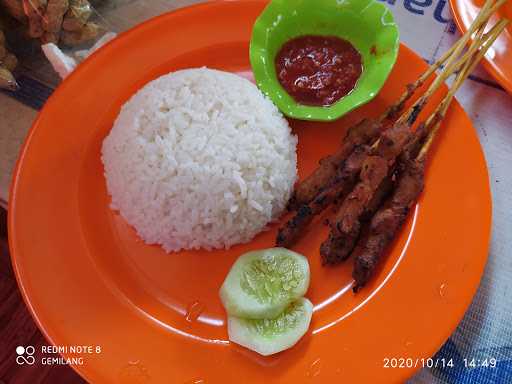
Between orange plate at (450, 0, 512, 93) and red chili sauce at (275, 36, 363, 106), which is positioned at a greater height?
red chili sauce at (275, 36, 363, 106)

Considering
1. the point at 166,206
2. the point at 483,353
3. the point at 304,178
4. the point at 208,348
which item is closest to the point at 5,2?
the point at 166,206

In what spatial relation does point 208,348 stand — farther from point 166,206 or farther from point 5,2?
point 5,2

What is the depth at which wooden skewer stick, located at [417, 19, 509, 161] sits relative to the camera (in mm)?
2260

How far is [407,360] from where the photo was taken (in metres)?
1.81

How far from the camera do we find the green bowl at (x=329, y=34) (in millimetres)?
2338

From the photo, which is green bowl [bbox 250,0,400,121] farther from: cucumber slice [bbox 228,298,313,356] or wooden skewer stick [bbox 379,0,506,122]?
cucumber slice [bbox 228,298,313,356]

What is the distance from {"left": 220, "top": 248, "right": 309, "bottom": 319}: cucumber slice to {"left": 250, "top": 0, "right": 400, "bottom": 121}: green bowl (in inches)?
29.2

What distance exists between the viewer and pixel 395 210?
2.11m

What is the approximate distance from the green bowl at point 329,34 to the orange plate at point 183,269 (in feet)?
0.72

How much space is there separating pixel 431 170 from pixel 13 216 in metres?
2.00

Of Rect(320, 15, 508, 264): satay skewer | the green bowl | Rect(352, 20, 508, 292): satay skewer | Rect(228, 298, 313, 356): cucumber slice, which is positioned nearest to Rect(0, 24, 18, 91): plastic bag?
the green bowl

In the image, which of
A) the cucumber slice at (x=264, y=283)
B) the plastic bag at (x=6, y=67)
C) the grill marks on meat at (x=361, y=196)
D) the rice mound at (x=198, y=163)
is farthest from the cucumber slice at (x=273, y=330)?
the plastic bag at (x=6, y=67)

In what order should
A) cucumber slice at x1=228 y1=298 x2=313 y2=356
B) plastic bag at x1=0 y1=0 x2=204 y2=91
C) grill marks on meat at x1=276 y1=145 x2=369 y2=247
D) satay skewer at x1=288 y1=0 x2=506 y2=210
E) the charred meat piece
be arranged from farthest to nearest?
plastic bag at x1=0 y1=0 x2=204 y2=91 → satay skewer at x1=288 y1=0 x2=506 y2=210 → grill marks on meat at x1=276 y1=145 x2=369 y2=247 → the charred meat piece → cucumber slice at x1=228 y1=298 x2=313 y2=356

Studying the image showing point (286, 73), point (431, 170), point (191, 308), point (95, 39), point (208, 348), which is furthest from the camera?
point (95, 39)
